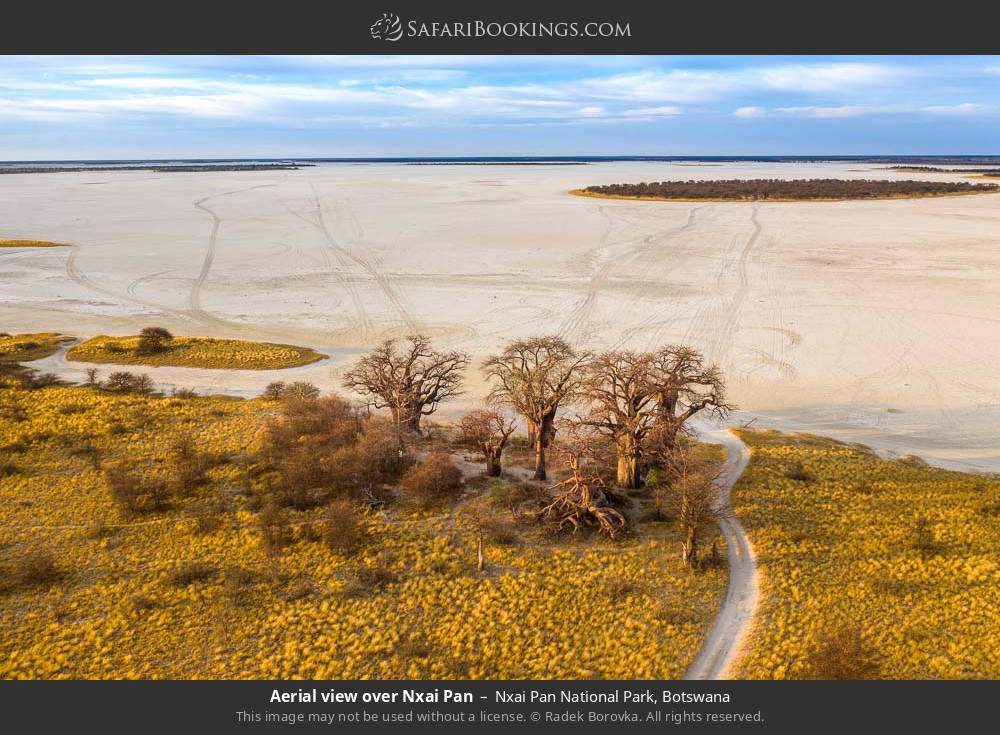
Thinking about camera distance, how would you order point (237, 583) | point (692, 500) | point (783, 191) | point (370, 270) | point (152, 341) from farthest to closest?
point (783, 191) → point (370, 270) → point (152, 341) → point (692, 500) → point (237, 583)

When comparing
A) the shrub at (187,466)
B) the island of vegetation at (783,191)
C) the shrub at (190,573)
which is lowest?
the shrub at (190,573)

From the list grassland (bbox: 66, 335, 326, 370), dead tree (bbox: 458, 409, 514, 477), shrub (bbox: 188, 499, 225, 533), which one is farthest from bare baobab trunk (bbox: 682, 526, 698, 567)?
grassland (bbox: 66, 335, 326, 370)

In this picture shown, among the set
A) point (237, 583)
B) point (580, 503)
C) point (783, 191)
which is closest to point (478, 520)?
point (580, 503)

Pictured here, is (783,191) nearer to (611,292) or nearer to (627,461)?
(611,292)

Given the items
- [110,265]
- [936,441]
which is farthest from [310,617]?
[110,265]

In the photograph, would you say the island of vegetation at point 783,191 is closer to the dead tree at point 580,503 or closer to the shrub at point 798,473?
the shrub at point 798,473

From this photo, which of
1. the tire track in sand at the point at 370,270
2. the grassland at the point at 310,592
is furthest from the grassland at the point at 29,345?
the tire track in sand at the point at 370,270

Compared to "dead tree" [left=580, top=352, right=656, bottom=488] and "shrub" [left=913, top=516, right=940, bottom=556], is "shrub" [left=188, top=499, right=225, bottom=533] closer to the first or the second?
"dead tree" [left=580, top=352, right=656, bottom=488]
